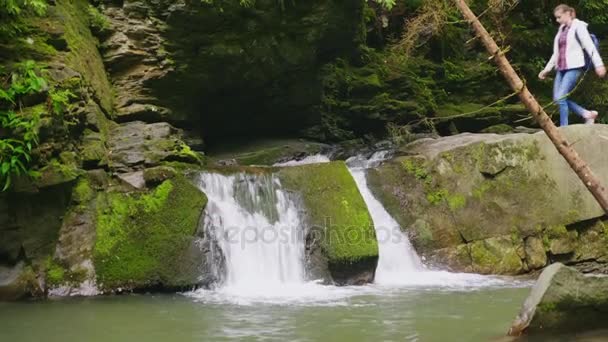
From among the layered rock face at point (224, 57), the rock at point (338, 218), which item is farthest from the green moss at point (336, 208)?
the layered rock face at point (224, 57)

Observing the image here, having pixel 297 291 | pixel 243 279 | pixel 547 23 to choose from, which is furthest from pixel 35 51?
pixel 547 23

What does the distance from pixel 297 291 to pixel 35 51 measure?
16.8ft

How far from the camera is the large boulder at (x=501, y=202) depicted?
995 cm

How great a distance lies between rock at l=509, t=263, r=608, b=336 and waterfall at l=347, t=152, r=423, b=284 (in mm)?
3796

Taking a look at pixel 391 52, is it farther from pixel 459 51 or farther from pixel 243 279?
pixel 243 279

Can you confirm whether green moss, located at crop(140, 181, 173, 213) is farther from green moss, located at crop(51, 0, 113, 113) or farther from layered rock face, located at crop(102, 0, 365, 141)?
layered rock face, located at crop(102, 0, 365, 141)

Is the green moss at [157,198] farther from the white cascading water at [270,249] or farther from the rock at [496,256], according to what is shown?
the rock at [496,256]

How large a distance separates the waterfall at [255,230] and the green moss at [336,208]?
0.90ft

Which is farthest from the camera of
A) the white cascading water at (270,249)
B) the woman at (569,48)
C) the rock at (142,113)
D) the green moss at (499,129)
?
the green moss at (499,129)

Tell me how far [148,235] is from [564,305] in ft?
18.1

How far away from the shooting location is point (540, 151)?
10578 millimetres

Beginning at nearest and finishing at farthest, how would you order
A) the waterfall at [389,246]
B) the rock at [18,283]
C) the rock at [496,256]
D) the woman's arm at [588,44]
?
the rock at [18,283] → the woman's arm at [588,44] → the waterfall at [389,246] → the rock at [496,256]

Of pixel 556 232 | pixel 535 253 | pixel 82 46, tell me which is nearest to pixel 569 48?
pixel 556 232

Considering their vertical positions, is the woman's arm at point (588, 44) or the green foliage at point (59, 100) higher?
the woman's arm at point (588, 44)
